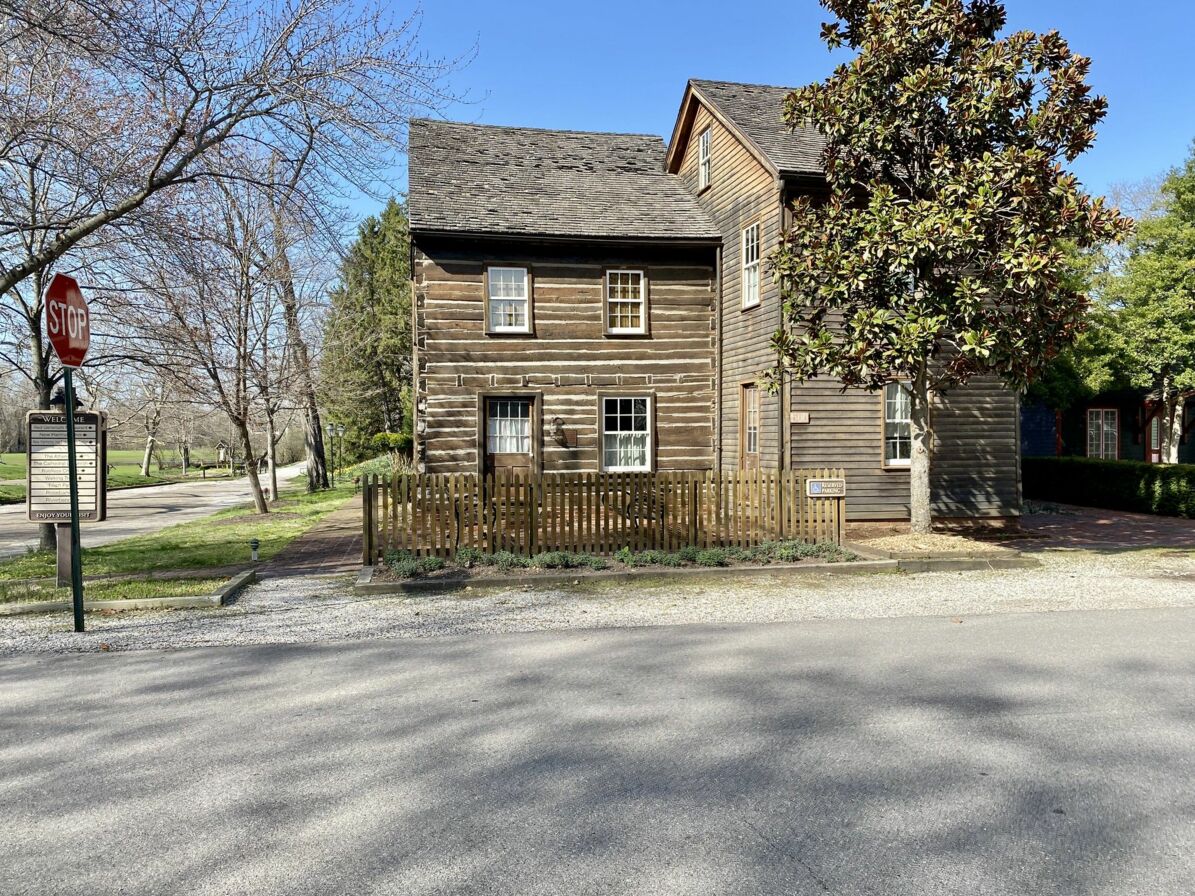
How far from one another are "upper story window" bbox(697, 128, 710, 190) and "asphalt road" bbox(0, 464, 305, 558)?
15.1m

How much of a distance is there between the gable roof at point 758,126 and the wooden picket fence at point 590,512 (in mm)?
5719

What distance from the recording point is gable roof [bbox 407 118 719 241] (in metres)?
17.2

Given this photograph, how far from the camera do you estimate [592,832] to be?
3543 mm

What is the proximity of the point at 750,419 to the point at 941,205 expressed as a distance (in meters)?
6.57

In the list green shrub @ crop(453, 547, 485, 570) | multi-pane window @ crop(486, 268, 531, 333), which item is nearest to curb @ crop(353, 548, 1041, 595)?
green shrub @ crop(453, 547, 485, 570)

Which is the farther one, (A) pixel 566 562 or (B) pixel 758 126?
(B) pixel 758 126

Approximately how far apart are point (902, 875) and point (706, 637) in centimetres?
417

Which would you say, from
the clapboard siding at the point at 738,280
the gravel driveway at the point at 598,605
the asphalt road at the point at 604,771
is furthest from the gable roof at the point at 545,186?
the asphalt road at the point at 604,771

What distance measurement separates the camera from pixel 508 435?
17438 millimetres

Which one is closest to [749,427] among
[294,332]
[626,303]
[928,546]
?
[626,303]

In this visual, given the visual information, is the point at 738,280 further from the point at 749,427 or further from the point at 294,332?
the point at 294,332

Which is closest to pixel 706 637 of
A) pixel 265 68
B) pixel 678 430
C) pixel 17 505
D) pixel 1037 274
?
pixel 1037 274

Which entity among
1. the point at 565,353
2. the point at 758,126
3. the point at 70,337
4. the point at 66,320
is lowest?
the point at 70,337

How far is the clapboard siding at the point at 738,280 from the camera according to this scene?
51.1 ft
